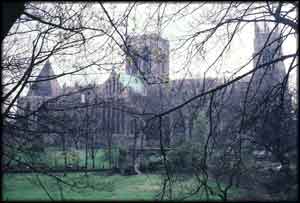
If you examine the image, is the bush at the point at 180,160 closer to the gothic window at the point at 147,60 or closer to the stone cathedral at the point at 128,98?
the stone cathedral at the point at 128,98

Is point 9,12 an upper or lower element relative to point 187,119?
upper

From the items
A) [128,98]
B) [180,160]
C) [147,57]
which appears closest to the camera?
[147,57]

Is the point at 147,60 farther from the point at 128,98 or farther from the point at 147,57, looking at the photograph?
the point at 128,98

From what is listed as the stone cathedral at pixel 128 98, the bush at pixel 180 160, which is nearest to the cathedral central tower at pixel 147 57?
the stone cathedral at pixel 128 98

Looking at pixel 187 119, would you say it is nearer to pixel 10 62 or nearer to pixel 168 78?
pixel 168 78

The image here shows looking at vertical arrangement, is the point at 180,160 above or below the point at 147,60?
below

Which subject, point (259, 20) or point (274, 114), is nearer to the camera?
point (259, 20)

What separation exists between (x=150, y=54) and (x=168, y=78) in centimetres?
40

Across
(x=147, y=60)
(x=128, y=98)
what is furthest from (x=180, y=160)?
(x=147, y=60)

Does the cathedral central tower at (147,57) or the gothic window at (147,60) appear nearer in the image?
the cathedral central tower at (147,57)

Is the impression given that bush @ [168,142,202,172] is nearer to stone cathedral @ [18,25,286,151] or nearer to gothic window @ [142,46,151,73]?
stone cathedral @ [18,25,286,151]

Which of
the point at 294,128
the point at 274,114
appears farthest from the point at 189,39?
the point at 294,128

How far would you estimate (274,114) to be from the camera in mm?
4852

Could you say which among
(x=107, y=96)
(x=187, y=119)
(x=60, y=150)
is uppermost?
(x=107, y=96)
